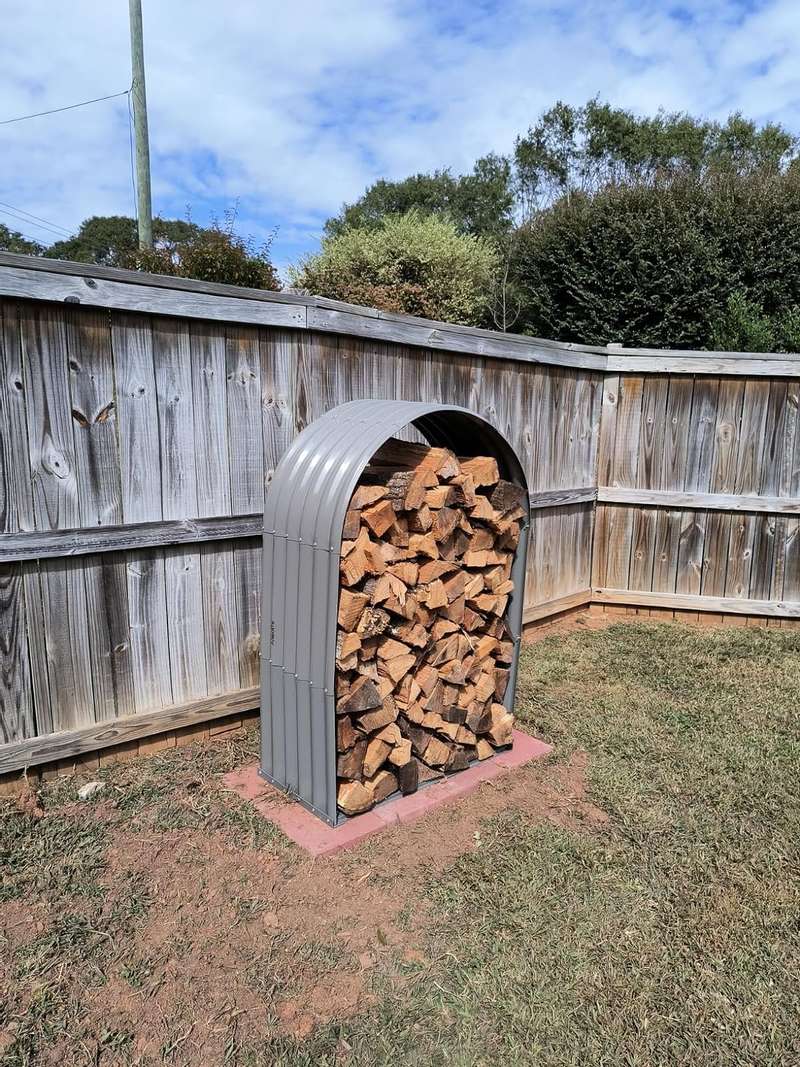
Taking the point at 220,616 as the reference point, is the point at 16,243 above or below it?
above

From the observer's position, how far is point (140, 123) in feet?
28.7

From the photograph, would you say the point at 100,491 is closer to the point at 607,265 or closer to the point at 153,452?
the point at 153,452

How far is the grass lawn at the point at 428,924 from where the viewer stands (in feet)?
5.80

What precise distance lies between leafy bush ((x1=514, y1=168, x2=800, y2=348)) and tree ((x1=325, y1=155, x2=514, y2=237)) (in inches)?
576

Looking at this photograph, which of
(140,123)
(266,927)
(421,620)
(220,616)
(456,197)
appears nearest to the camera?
(266,927)

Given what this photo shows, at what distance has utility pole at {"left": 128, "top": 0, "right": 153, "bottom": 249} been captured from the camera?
875 cm

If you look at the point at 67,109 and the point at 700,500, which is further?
the point at 67,109

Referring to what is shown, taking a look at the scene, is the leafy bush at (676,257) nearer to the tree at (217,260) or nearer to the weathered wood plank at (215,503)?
the tree at (217,260)

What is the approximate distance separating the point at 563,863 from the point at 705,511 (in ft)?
11.9

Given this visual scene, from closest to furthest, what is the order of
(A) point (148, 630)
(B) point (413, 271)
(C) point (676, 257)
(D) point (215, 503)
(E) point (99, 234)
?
(A) point (148, 630)
(D) point (215, 503)
(C) point (676, 257)
(B) point (413, 271)
(E) point (99, 234)

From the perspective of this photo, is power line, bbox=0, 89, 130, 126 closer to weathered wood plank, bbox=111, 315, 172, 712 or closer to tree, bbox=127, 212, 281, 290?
tree, bbox=127, 212, 281, 290

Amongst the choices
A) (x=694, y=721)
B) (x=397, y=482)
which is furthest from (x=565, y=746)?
(x=397, y=482)

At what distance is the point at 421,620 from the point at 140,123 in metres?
8.96

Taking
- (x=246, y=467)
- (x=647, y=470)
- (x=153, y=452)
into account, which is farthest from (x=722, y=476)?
(x=153, y=452)
